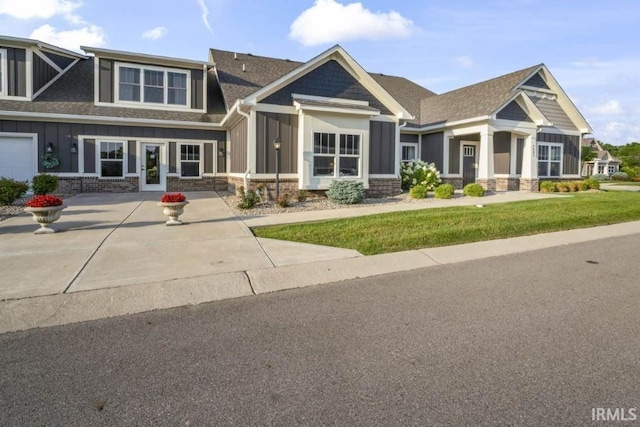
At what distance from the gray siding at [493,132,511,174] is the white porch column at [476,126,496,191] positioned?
1805 mm

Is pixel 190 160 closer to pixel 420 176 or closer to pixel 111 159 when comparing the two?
pixel 111 159

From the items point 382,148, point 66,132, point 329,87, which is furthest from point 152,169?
point 382,148

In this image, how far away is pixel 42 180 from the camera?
12812 mm

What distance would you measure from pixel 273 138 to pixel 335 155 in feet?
7.43

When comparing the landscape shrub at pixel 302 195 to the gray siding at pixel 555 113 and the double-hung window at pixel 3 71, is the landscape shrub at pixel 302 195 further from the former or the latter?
the gray siding at pixel 555 113

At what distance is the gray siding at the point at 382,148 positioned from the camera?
574 inches

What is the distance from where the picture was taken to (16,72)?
623 inches

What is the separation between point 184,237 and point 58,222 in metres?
3.83

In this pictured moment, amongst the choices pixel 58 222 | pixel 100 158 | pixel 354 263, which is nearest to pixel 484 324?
pixel 354 263

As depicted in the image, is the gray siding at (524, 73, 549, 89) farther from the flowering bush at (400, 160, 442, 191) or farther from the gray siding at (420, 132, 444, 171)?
the flowering bush at (400, 160, 442, 191)

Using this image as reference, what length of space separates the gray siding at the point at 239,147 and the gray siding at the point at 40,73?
8380 mm

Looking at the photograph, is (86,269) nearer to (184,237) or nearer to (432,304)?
(184,237)

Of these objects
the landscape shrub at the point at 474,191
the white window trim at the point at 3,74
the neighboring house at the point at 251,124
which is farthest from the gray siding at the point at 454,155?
the white window trim at the point at 3,74

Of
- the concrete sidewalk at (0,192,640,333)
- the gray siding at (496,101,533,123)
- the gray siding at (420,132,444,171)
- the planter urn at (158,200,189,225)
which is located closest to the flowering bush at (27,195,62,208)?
the concrete sidewalk at (0,192,640,333)
